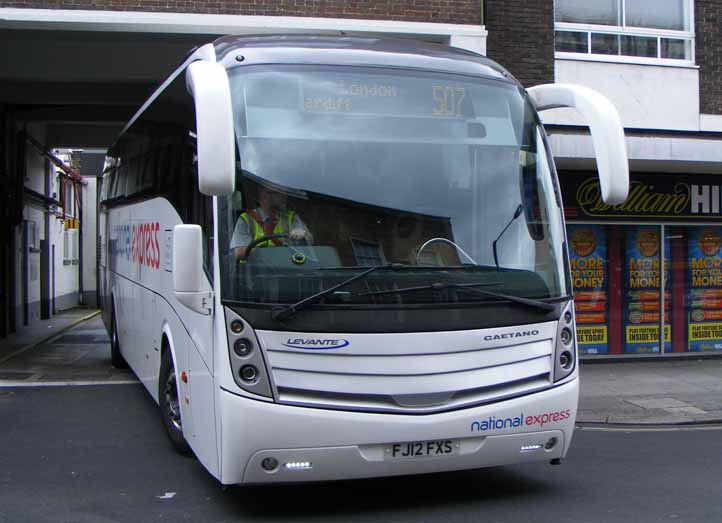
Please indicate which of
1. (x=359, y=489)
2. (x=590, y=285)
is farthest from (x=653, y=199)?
(x=359, y=489)

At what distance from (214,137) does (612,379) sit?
905 cm

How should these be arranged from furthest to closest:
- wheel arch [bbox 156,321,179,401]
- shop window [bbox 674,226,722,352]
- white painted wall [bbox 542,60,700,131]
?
shop window [bbox 674,226,722,352] → white painted wall [bbox 542,60,700,131] → wheel arch [bbox 156,321,179,401]

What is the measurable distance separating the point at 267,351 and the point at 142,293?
4127 millimetres

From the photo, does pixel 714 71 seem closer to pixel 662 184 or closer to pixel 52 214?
pixel 662 184

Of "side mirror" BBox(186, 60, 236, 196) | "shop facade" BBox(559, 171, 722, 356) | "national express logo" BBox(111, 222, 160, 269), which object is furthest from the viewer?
"shop facade" BBox(559, 171, 722, 356)

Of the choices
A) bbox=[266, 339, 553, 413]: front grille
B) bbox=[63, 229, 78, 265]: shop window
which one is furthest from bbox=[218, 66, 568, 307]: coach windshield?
bbox=[63, 229, 78, 265]: shop window

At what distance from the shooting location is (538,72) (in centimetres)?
1313

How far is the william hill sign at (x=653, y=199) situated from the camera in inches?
544

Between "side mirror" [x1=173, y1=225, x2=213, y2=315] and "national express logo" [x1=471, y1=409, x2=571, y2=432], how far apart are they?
1919 millimetres

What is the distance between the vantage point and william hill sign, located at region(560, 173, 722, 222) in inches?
544

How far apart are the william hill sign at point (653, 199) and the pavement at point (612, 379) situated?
7.81 ft

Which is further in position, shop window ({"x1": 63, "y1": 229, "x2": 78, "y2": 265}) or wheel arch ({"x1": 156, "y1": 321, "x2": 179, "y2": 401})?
shop window ({"x1": 63, "y1": 229, "x2": 78, "y2": 265})

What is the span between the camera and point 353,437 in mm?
5430

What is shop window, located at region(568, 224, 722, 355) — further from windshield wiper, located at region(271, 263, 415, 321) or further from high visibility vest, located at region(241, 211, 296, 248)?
high visibility vest, located at region(241, 211, 296, 248)
